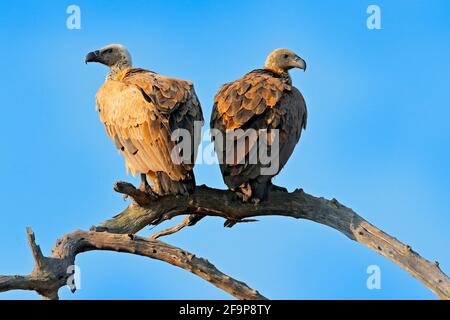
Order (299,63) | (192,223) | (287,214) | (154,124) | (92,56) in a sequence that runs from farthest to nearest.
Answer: (92,56), (299,63), (192,223), (287,214), (154,124)

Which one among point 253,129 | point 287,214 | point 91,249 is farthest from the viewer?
point 287,214

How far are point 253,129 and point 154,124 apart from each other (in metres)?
1.12

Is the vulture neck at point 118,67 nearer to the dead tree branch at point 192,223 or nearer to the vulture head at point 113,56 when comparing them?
the vulture head at point 113,56

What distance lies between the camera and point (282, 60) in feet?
44.2

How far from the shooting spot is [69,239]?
10.1m

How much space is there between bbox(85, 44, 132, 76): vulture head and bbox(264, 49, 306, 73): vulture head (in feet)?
6.04

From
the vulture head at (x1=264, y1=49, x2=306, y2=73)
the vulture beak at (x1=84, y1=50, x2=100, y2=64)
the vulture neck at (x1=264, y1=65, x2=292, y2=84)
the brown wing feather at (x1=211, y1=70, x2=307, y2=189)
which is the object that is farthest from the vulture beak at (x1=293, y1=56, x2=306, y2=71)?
the vulture beak at (x1=84, y1=50, x2=100, y2=64)

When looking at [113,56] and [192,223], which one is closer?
[192,223]

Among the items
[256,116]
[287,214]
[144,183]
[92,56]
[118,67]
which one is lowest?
[287,214]

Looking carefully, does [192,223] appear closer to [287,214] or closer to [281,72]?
[287,214]

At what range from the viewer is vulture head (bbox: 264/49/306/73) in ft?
44.0

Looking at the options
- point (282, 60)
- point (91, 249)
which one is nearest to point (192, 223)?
point (91, 249)

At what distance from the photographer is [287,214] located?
11.6m

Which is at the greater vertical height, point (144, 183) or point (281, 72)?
point (281, 72)
